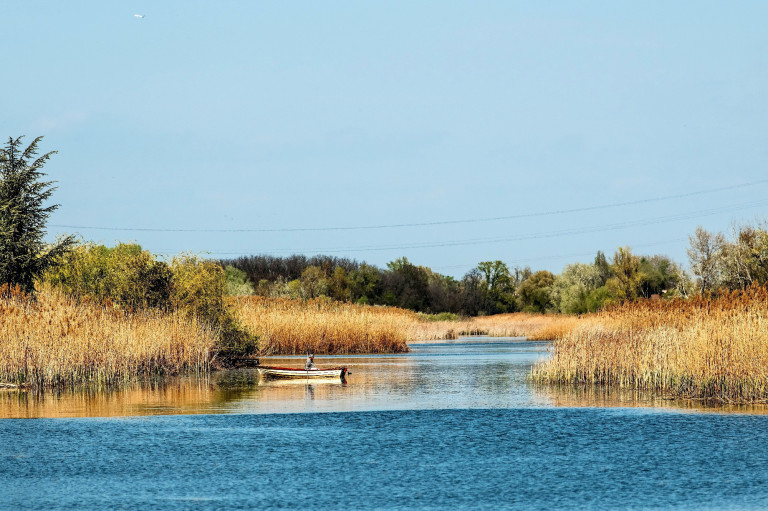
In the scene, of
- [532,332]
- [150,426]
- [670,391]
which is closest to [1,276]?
[150,426]

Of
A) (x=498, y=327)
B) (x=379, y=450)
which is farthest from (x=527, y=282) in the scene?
(x=379, y=450)

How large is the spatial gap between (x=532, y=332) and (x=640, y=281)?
10.4 m

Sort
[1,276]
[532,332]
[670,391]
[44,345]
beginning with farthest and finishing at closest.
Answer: [532,332], [1,276], [44,345], [670,391]

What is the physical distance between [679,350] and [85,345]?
16.8m

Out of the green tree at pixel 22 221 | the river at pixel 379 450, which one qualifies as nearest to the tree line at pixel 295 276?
the green tree at pixel 22 221

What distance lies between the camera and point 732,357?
71.6 feet

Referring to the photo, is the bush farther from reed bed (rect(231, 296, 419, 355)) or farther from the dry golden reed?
reed bed (rect(231, 296, 419, 355))

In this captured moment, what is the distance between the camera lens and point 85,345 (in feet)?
90.9

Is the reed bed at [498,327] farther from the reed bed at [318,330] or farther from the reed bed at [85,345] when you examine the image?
the reed bed at [85,345]

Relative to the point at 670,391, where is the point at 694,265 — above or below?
above

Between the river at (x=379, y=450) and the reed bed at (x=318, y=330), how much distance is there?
19907 millimetres

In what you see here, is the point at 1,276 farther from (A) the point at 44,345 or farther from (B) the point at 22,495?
(B) the point at 22,495

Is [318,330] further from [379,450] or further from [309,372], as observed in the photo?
[379,450]

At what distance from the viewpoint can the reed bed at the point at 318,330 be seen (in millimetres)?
46219
